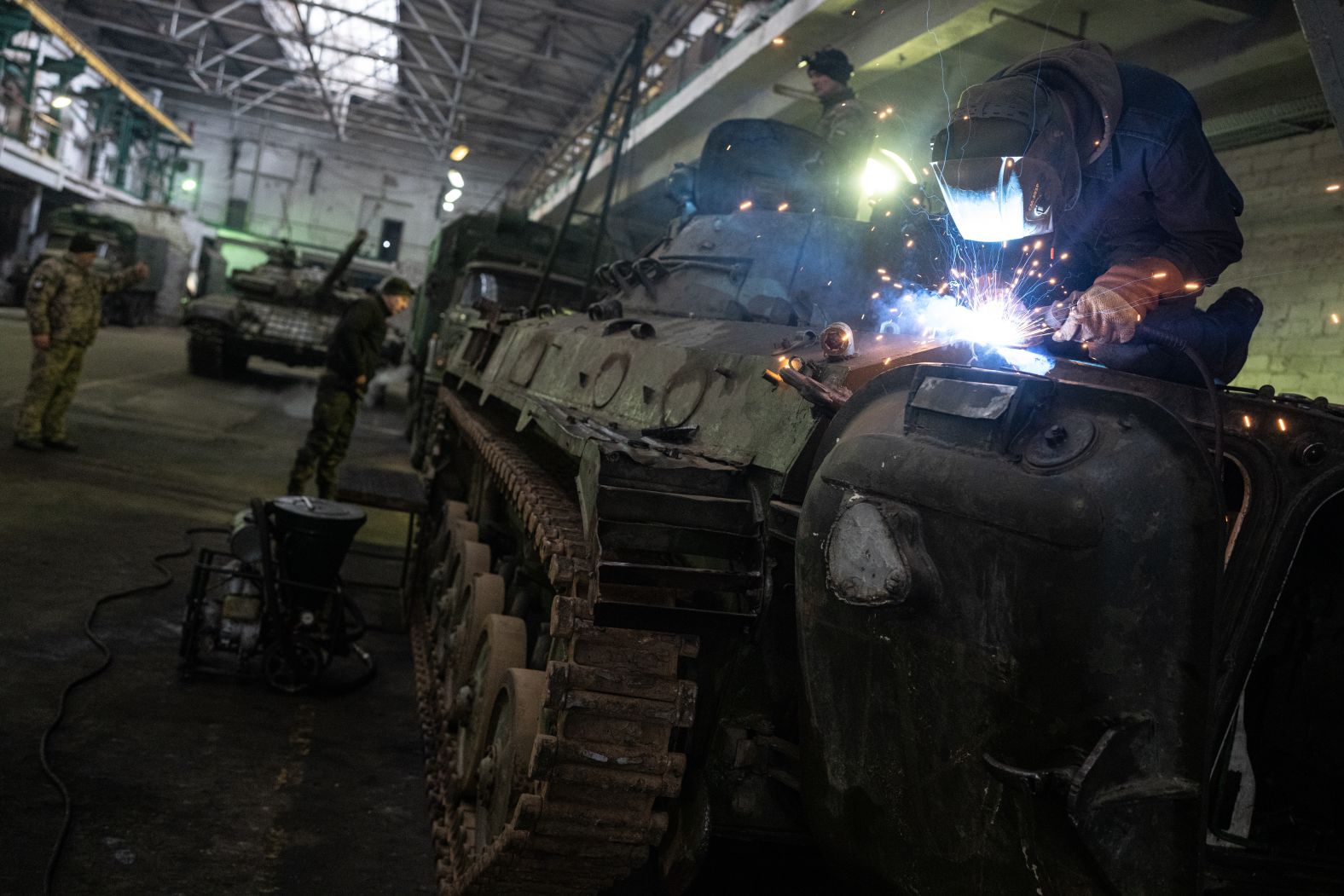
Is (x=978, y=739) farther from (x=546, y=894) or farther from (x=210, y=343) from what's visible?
(x=210, y=343)

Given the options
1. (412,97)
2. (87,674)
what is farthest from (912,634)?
(412,97)

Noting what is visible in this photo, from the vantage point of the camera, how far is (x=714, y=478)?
3096 mm

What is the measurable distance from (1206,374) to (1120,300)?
2.14ft

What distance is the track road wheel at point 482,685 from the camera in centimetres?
406

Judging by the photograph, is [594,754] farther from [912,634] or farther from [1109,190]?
[1109,190]

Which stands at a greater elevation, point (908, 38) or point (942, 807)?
point (908, 38)

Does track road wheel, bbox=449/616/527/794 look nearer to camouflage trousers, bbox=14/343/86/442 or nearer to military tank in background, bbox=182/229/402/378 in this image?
camouflage trousers, bbox=14/343/86/442

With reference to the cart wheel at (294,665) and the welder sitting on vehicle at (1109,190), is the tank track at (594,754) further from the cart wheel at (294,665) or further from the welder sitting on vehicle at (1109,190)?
the cart wheel at (294,665)

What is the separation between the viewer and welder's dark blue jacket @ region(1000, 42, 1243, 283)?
10.3 feet

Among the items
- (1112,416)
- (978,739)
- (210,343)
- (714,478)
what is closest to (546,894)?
(714,478)

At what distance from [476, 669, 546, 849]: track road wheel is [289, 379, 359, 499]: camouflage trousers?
20.7ft

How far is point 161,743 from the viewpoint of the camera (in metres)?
4.66

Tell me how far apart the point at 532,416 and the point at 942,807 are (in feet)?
8.06

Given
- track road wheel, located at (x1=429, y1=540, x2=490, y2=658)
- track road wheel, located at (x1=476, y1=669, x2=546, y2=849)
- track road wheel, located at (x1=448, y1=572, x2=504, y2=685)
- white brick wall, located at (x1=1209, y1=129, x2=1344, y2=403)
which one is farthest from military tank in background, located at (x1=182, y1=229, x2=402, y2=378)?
track road wheel, located at (x1=476, y1=669, x2=546, y2=849)
